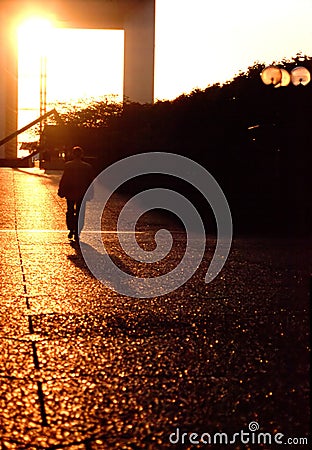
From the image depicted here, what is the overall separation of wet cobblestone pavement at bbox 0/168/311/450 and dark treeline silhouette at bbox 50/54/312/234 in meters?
9.03

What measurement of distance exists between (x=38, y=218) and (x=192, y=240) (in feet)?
18.4

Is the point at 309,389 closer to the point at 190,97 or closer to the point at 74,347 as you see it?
the point at 74,347

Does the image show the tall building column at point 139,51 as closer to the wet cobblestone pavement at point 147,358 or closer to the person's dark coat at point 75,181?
the person's dark coat at point 75,181

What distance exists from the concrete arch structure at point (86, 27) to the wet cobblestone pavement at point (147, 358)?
65.3 metres

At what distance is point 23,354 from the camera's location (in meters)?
6.78

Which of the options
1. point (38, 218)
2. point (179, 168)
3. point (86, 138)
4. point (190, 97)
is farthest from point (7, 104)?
point (38, 218)

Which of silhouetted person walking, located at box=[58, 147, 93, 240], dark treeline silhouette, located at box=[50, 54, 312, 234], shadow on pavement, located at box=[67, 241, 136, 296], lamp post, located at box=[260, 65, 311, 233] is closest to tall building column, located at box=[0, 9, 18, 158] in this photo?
dark treeline silhouette, located at box=[50, 54, 312, 234]

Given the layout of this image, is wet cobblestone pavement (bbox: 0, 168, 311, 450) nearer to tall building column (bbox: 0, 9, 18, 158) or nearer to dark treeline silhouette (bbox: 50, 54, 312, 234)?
dark treeline silhouette (bbox: 50, 54, 312, 234)

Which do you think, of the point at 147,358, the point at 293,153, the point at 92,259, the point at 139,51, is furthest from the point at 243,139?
the point at 139,51

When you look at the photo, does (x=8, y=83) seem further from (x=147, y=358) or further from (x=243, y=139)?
(x=147, y=358)

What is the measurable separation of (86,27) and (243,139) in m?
44.4

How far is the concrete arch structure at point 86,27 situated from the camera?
256 ft

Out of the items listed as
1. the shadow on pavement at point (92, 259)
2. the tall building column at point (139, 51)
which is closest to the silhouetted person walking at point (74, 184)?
the shadow on pavement at point (92, 259)

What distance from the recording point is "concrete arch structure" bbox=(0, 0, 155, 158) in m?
77.9
